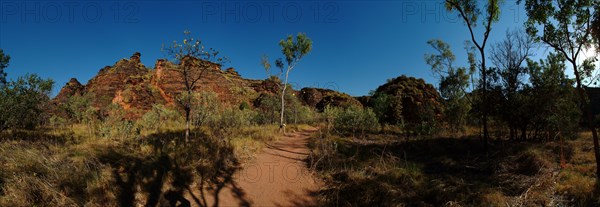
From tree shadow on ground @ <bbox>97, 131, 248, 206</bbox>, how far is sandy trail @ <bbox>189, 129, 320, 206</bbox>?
0.41 feet

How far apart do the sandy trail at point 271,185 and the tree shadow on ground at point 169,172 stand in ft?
0.41

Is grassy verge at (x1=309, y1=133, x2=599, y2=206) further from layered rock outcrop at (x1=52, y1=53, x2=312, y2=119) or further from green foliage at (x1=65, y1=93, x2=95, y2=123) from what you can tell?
layered rock outcrop at (x1=52, y1=53, x2=312, y2=119)

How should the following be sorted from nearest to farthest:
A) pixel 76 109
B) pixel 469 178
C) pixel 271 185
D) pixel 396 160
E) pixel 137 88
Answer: pixel 271 185 → pixel 469 178 → pixel 396 160 → pixel 76 109 → pixel 137 88

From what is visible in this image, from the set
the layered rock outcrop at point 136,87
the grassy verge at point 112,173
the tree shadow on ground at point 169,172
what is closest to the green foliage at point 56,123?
the grassy verge at point 112,173

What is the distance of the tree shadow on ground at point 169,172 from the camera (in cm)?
571

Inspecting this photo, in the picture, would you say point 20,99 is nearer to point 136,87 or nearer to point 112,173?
point 112,173

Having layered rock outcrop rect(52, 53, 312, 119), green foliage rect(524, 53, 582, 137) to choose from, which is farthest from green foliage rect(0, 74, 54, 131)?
layered rock outcrop rect(52, 53, 312, 119)

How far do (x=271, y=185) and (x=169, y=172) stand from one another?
8.17ft

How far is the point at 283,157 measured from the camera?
1015 cm

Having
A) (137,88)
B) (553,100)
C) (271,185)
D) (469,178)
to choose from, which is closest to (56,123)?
(271,185)

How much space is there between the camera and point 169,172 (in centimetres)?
656

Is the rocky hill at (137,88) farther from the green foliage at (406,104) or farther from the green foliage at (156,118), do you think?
the green foliage at (406,104)

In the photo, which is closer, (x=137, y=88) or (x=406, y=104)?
(x=406, y=104)

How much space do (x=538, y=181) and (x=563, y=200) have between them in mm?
856
